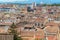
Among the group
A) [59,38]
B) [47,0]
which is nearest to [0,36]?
[59,38]

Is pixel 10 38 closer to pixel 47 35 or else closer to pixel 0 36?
pixel 0 36

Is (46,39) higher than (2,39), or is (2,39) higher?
(2,39)

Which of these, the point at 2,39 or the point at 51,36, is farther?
the point at 51,36

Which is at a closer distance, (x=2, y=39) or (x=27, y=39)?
(x=2, y=39)

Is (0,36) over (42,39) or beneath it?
over

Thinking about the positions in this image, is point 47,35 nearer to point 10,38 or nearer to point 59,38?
point 59,38

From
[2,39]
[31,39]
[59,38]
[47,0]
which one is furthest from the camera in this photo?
[47,0]

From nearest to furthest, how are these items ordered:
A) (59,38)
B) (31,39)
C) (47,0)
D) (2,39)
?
1. (2,39)
2. (59,38)
3. (31,39)
4. (47,0)

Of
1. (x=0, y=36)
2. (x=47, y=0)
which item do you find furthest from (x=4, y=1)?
(x=0, y=36)

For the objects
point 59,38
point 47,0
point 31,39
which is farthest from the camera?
point 47,0
